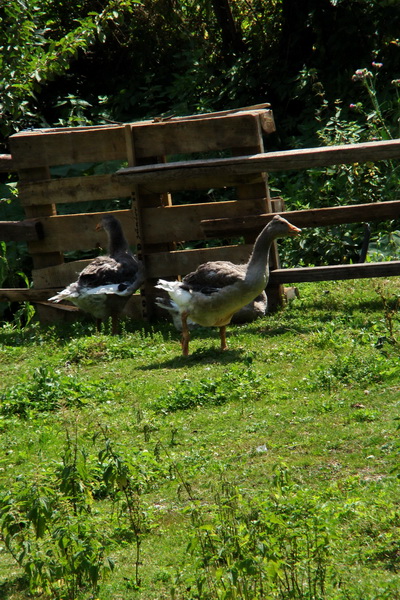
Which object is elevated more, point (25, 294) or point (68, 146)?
point (68, 146)

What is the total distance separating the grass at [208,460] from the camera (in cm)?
445

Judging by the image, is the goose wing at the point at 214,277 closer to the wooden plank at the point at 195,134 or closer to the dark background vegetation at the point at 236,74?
the wooden plank at the point at 195,134

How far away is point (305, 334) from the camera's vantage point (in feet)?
31.9

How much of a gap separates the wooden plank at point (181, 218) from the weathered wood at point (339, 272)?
99 centimetres

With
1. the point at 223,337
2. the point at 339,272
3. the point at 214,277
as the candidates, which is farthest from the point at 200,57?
the point at 223,337

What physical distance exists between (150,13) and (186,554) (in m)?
15.5

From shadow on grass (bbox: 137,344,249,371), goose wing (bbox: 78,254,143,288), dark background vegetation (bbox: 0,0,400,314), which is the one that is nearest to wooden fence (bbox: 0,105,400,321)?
goose wing (bbox: 78,254,143,288)

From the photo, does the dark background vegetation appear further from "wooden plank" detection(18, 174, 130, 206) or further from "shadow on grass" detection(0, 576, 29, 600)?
"shadow on grass" detection(0, 576, 29, 600)

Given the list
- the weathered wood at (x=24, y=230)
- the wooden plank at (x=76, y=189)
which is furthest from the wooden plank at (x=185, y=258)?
the weathered wood at (x=24, y=230)

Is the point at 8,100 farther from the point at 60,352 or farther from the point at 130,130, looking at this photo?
the point at 60,352

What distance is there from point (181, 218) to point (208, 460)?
5.52 m

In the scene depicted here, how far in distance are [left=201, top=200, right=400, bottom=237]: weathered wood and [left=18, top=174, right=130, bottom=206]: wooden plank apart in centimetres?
157

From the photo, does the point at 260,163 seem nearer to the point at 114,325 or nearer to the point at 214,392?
the point at 114,325

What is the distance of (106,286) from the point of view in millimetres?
10734
